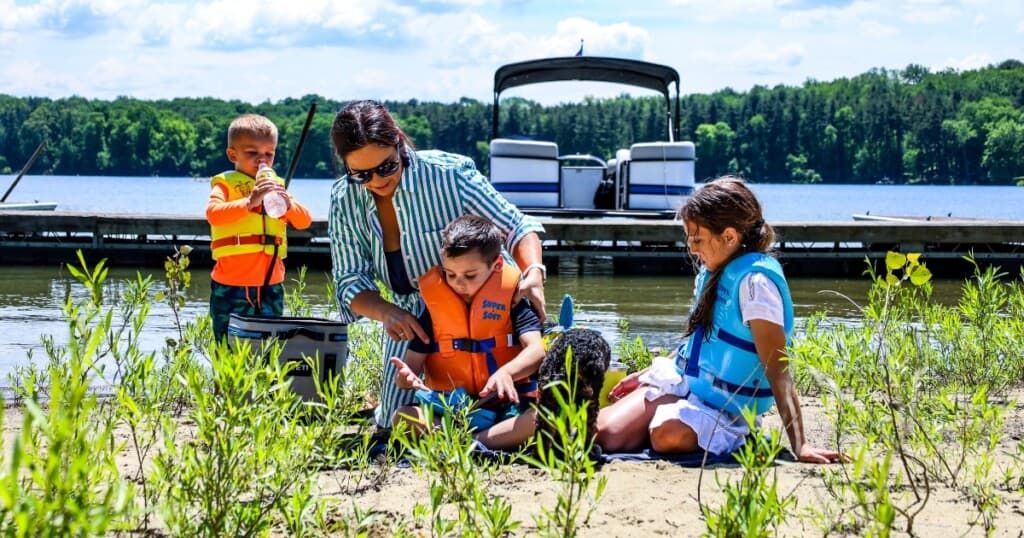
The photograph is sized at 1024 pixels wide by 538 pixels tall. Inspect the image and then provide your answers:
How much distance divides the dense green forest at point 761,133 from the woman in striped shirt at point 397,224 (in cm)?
7771

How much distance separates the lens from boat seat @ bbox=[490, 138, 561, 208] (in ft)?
58.2

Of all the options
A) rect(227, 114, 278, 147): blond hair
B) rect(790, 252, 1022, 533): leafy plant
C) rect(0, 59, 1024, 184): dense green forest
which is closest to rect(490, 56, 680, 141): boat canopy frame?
rect(227, 114, 278, 147): blond hair

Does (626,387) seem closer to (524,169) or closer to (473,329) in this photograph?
(473,329)

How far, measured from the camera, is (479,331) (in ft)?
14.8

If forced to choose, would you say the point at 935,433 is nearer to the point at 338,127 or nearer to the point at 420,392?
the point at 420,392

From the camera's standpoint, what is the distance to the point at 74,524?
1.90 meters

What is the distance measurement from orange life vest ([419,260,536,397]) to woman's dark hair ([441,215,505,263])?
0.16m

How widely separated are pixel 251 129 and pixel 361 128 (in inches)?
74.3

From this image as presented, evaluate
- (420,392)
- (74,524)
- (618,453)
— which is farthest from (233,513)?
(618,453)

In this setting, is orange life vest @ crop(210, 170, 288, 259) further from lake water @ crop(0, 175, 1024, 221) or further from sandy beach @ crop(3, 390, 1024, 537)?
lake water @ crop(0, 175, 1024, 221)

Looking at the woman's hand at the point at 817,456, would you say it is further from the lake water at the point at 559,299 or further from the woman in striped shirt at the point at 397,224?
the lake water at the point at 559,299

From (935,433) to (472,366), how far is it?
1.86 meters

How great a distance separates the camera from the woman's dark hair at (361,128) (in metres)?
4.42

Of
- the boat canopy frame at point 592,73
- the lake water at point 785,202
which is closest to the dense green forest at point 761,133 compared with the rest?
the lake water at point 785,202
